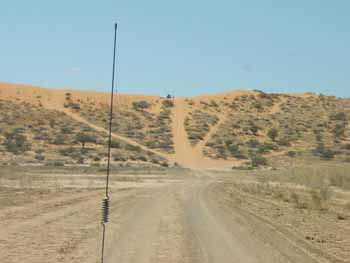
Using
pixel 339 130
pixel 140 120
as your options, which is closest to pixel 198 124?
pixel 140 120

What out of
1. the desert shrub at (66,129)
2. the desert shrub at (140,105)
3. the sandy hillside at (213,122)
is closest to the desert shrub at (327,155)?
the sandy hillside at (213,122)

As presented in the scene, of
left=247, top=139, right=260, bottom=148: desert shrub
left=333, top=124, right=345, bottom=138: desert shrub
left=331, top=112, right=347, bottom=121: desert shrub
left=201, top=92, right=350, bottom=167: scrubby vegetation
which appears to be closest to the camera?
left=201, top=92, right=350, bottom=167: scrubby vegetation

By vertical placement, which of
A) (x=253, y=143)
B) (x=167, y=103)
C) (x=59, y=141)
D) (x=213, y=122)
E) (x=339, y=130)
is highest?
(x=167, y=103)

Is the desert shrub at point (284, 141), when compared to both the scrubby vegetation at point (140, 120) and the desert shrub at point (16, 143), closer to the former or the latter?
the scrubby vegetation at point (140, 120)

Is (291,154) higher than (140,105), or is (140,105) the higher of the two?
(140,105)

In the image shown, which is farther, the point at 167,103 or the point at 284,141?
the point at 167,103

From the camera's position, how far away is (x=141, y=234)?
61.6 feet

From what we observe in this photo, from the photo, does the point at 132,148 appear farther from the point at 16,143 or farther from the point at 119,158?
the point at 16,143

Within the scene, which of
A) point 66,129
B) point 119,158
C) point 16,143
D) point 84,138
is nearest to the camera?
point 16,143

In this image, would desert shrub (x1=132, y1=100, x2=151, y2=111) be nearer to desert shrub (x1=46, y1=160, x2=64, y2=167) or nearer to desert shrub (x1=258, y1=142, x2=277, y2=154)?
desert shrub (x1=258, y1=142, x2=277, y2=154)

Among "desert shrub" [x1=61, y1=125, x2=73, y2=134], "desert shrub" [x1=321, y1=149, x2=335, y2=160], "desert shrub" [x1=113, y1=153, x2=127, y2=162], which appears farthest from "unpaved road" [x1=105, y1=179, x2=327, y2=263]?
"desert shrub" [x1=61, y1=125, x2=73, y2=134]

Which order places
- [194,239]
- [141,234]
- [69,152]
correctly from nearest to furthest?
[194,239] → [141,234] → [69,152]

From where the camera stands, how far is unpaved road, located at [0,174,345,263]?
15.2 m

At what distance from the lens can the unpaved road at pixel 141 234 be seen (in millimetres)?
15180
